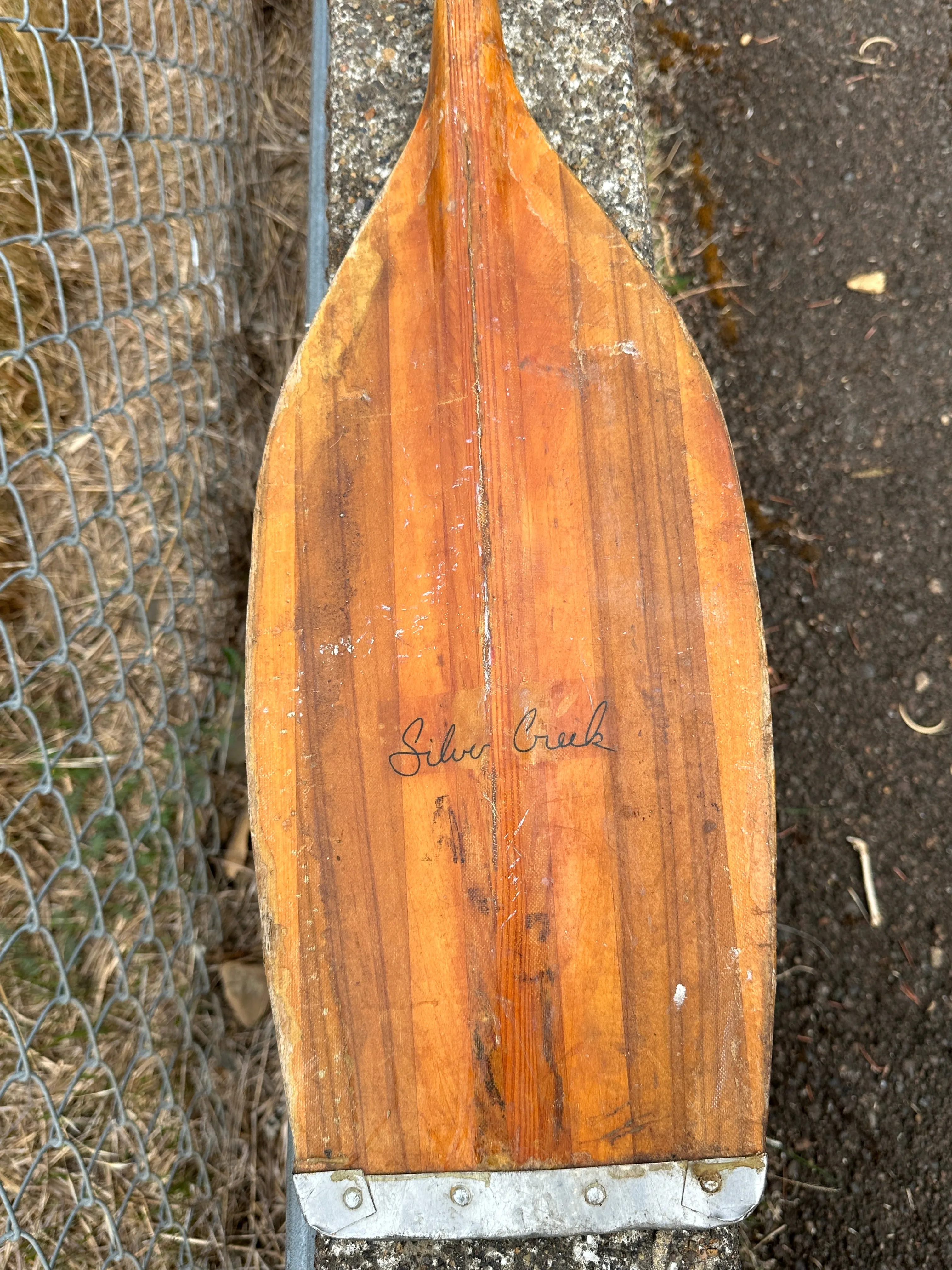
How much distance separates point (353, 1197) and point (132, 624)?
3.97 feet

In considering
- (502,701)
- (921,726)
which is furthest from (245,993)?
(921,726)

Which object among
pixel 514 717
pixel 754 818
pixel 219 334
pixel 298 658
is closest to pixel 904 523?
pixel 754 818

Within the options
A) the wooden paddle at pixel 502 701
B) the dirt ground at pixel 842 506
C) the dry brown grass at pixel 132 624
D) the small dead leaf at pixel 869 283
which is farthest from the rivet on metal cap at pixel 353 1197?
the small dead leaf at pixel 869 283

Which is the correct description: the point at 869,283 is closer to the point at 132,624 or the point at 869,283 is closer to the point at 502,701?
the point at 502,701

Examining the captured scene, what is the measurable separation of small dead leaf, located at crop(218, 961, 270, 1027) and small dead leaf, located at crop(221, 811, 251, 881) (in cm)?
19

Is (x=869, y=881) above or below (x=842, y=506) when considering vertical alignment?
below

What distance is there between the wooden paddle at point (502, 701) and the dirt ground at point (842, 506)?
2.26 feet

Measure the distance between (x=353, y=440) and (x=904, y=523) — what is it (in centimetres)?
135

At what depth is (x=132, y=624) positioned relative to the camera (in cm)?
195

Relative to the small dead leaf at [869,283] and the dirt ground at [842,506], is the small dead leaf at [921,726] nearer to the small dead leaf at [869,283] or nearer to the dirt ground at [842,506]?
the dirt ground at [842,506]

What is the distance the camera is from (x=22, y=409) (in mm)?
1925

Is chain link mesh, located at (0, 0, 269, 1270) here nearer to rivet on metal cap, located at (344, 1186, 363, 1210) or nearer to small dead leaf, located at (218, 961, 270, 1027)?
small dead leaf, located at (218, 961, 270, 1027)

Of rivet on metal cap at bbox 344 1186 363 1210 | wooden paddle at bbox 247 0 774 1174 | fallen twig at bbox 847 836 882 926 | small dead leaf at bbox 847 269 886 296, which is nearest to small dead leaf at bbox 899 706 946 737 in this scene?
fallen twig at bbox 847 836 882 926

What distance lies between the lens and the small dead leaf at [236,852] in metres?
1.96
